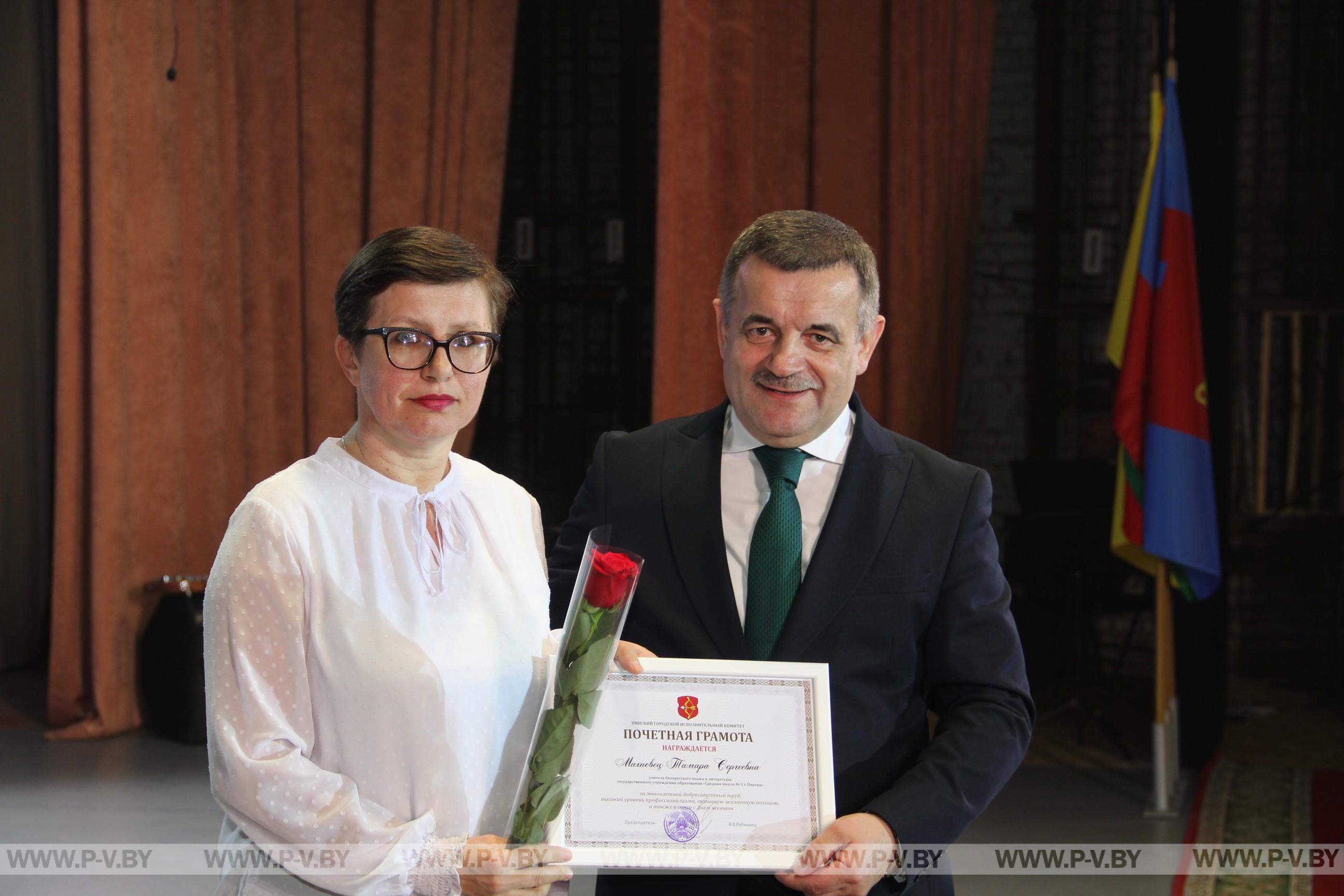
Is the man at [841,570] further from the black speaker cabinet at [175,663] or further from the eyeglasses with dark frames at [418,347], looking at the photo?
the black speaker cabinet at [175,663]

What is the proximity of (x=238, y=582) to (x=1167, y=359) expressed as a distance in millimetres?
3758

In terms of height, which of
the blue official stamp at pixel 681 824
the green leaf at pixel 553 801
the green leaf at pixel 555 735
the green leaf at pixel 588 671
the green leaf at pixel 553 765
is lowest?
the blue official stamp at pixel 681 824

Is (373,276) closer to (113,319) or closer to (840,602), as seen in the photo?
(840,602)

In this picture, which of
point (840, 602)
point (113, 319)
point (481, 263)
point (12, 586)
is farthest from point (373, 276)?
point (12, 586)

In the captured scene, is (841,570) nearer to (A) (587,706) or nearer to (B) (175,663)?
(A) (587,706)

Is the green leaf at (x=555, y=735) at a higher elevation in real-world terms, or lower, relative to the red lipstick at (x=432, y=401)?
lower

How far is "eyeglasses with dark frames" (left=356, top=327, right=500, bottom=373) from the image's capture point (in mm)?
1620

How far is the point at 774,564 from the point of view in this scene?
172 centimetres

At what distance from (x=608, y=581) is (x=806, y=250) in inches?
20.7

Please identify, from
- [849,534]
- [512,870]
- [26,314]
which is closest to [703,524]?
[849,534]

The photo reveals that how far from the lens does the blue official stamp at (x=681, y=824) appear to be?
1567 millimetres

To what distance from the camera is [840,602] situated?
5.53 feet

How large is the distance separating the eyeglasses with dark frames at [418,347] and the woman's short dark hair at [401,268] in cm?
4

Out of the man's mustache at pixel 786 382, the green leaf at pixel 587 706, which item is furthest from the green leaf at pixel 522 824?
the man's mustache at pixel 786 382
